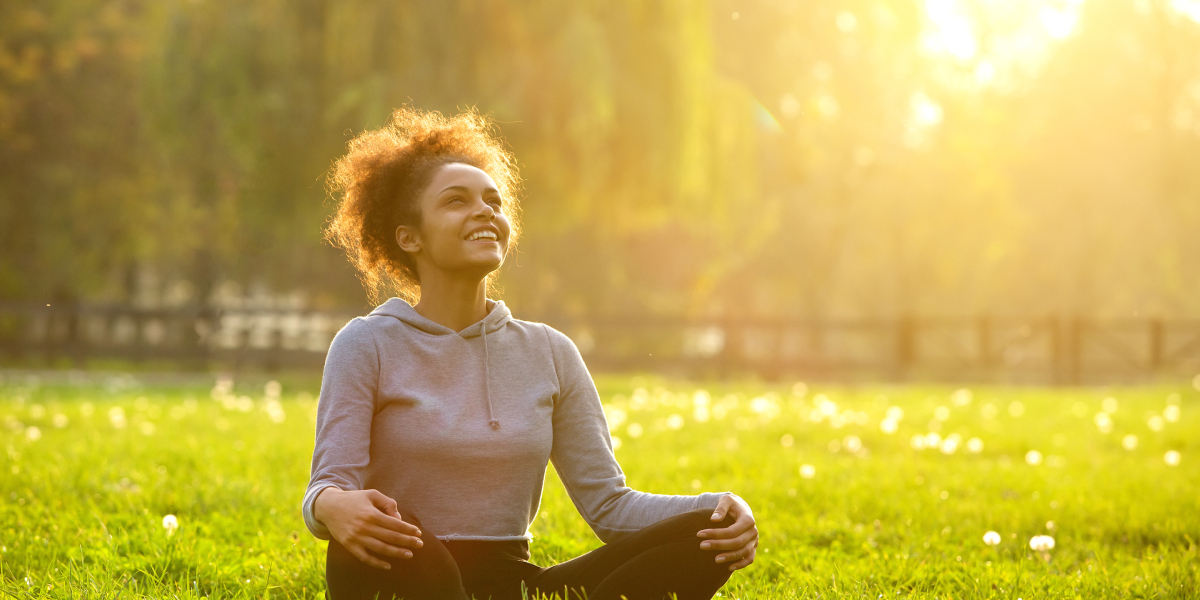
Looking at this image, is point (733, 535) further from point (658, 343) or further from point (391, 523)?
point (658, 343)

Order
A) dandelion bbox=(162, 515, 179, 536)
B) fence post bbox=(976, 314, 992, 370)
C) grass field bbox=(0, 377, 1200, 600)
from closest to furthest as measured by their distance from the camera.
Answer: grass field bbox=(0, 377, 1200, 600), dandelion bbox=(162, 515, 179, 536), fence post bbox=(976, 314, 992, 370)

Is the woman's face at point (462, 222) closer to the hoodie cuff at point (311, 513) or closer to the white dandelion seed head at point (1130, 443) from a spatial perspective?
the hoodie cuff at point (311, 513)

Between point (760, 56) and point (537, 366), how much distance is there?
19663mm

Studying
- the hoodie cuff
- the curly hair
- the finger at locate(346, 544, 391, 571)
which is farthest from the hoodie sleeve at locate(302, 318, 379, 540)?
the curly hair

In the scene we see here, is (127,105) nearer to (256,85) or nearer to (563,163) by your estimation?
(256,85)

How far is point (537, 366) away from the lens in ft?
8.79

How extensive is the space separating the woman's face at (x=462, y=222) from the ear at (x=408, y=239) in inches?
0.7

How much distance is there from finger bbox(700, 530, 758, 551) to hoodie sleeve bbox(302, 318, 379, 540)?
2.68ft

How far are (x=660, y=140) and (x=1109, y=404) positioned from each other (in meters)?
6.38

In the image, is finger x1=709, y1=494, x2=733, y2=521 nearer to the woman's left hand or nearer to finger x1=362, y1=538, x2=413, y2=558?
the woman's left hand

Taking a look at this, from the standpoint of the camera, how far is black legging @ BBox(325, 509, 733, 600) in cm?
235

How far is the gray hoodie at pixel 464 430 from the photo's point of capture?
7.93 feet

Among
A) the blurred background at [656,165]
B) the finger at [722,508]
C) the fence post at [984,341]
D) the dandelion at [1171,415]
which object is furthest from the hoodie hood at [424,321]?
the fence post at [984,341]

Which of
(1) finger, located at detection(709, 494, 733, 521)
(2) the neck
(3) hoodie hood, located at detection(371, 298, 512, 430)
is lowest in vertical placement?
(1) finger, located at detection(709, 494, 733, 521)
